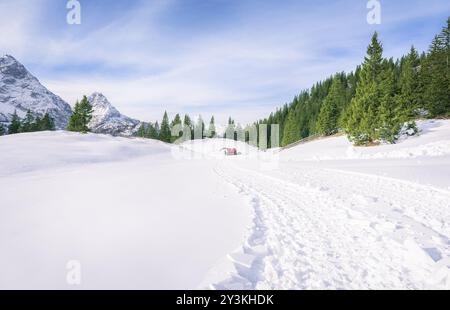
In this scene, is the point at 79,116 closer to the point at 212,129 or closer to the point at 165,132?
the point at 165,132

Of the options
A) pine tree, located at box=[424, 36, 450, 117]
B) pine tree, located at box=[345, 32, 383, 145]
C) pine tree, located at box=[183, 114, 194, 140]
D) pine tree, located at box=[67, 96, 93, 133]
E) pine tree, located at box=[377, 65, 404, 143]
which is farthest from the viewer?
pine tree, located at box=[183, 114, 194, 140]

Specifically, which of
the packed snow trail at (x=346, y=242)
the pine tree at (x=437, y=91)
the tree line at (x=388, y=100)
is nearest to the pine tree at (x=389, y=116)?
the tree line at (x=388, y=100)

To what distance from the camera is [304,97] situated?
101000 millimetres

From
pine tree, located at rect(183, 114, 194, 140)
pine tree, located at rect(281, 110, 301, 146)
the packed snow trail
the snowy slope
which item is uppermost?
pine tree, located at rect(183, 114, 194, 140)

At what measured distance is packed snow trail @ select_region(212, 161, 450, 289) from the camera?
11.0ft

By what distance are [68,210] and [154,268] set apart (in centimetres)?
414

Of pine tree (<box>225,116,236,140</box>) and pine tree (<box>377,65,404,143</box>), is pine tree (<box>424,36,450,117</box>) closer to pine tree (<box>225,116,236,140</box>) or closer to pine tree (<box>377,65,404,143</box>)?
pine tree (<box>377,65,404,143</box>)

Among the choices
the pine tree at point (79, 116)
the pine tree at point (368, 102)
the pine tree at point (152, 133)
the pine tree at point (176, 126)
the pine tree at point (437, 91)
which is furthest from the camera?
the pine tree at point (152, 133)

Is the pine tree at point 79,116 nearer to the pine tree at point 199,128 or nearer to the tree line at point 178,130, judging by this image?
the tree line at point 178,130

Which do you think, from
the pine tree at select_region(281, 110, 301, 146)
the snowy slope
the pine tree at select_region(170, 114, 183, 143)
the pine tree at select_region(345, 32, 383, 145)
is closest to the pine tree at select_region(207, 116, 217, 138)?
the pine tree at select_region(170, 114, 183, 143)

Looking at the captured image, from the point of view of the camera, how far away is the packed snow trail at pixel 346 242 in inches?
132

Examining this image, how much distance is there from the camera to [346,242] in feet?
15.0

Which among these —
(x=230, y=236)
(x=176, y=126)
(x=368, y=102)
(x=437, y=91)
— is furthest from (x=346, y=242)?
(x=176, y=126)
